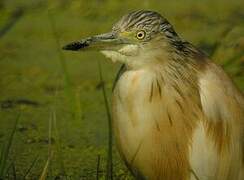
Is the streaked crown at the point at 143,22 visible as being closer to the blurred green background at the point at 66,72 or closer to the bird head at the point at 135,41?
the bird head at the point at 135,41

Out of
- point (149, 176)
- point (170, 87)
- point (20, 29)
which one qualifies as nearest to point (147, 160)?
point (149, 176)

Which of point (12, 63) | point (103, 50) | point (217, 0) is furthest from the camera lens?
point (217, 0)

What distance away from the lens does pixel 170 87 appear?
3164 millimetres

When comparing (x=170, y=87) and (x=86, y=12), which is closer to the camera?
(x=170, y=87)

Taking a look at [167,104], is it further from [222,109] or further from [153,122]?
[222,109]

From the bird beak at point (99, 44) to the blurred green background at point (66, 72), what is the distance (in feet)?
1.01

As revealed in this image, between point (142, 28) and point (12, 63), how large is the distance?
2.48m

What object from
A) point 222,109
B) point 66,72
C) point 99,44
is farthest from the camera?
point 66,72

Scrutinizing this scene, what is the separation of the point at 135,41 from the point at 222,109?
414mm

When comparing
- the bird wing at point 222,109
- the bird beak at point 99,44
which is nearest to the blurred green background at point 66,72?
the bird beak at point 99,44

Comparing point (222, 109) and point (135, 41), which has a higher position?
point (135, 41)

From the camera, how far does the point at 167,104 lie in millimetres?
3176

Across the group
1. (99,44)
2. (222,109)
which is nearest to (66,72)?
(99,44)

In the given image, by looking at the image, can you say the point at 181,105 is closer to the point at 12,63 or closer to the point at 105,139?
the point at 105,139
